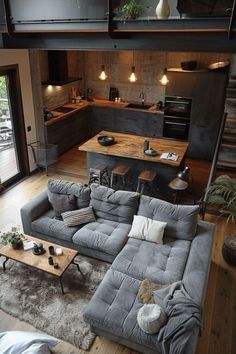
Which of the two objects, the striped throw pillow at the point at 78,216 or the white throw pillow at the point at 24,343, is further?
the striped throw pillow at the point at 78,216

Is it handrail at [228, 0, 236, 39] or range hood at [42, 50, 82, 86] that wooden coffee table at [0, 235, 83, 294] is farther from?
range hood at [42, 50, 82, 86]

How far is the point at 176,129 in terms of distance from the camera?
7871mm

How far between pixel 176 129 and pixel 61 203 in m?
4.22

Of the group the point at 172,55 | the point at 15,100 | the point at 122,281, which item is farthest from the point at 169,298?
the point at 172,55

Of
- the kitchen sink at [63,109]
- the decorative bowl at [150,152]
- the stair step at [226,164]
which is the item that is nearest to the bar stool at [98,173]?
the decorative bowl at [150,152]

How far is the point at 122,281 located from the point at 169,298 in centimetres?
60

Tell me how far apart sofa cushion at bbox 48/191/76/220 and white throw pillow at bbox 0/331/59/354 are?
2.14 meters

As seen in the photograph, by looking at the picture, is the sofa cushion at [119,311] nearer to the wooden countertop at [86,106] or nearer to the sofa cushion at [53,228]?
the sofa cushion at [53,228]

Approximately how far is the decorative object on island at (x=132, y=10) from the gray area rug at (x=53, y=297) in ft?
10.9

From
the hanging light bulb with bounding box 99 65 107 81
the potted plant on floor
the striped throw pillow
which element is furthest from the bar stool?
the hanging light bulb with bounding box 99 65 107 81

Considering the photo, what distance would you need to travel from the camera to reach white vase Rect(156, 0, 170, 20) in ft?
11.6

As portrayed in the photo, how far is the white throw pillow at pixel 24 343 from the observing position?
2.66 m

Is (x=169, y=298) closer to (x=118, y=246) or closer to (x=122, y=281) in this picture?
(x=122, y=281)

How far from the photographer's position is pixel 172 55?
26.3 feet
